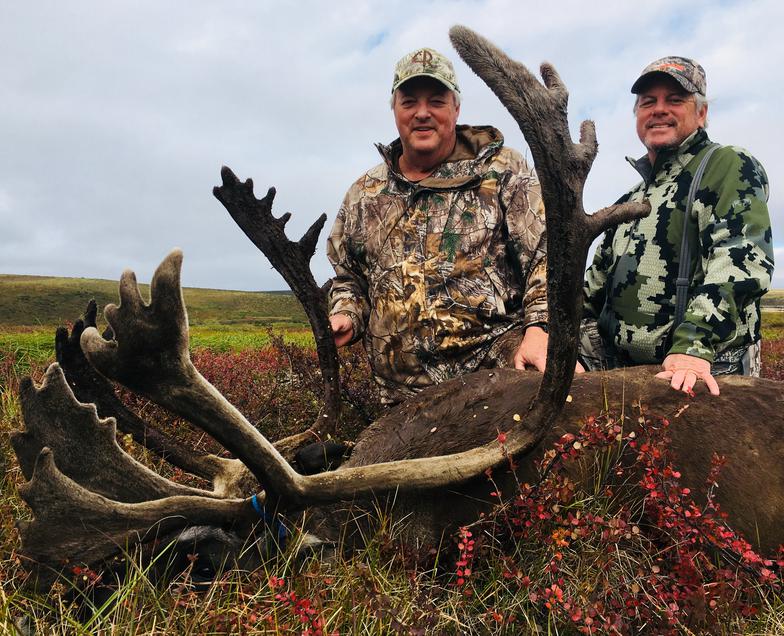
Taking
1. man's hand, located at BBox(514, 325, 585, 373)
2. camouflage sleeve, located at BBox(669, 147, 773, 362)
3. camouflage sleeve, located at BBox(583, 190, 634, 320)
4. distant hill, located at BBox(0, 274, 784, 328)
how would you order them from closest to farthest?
1. camouflage sleeve, located at BBox(669, 147, 773, 362)
2. man's hand, located at BBox(514, 325, 585, 373)
3. camouflage sleeve, located at BBox(583, 190, 634, 320)
4. distant hill, located at BBox(0, 274, 784, 328)

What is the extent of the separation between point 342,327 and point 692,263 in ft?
7.64

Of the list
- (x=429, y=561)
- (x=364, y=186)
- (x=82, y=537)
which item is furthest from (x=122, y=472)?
(x=364, y=186)

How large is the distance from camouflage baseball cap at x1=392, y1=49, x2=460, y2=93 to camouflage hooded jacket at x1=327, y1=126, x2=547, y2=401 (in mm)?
420

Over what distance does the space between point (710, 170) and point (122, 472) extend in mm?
3493

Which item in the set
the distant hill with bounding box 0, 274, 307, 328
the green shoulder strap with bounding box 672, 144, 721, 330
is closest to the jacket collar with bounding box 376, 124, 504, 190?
the green shoulder strap with bounding box 672, 144, 721, 330

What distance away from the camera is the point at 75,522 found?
2.38m

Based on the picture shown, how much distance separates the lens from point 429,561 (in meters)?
2.62

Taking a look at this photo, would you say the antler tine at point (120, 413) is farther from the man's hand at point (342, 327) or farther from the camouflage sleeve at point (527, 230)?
the camouflage sleeve at point (527, 230)

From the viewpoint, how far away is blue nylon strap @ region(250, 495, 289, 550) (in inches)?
99.7

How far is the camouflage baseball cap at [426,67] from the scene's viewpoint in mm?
4332

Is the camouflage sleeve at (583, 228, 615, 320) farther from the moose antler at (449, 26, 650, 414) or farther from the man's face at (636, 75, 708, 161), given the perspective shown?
the moose antler at (449, 26, 650, 414)

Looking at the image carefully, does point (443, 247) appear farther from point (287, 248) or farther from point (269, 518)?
point (269, 518)

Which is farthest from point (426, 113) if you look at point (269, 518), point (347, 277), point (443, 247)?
point (269, 518)

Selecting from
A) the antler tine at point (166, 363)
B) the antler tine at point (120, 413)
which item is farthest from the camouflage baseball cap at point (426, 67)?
the antler tine at point (166, 363)
